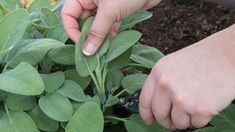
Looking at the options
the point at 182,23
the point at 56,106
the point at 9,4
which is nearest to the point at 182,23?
the point at 182,23

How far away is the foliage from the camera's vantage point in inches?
31.2

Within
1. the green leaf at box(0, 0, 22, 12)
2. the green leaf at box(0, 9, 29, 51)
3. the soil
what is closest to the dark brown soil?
the soil

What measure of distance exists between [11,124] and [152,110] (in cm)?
26

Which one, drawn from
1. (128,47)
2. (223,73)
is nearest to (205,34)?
(128,47)

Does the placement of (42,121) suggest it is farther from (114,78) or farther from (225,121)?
(225,121)

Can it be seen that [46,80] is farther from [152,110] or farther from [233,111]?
[233,111]

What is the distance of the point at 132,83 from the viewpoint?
911mm

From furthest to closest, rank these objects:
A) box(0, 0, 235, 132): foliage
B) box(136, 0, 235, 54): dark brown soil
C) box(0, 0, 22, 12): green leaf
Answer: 1. box(136, 0, 235, 54): dark brown soil
2. box(0, 0, 22, 12): green leaf
3. box(0, 0, 235, 132): foliage

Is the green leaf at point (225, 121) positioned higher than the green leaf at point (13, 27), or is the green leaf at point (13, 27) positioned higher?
the green leaf at point (13, 27)

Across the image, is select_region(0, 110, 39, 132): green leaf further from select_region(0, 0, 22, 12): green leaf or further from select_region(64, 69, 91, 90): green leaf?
select_region(0, 0, 22, 12): green leaf

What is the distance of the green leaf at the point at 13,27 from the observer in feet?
2.72

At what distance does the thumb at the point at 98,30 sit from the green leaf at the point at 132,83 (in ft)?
0.34

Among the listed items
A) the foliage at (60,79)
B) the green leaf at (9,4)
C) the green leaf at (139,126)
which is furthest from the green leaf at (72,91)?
the green leaf at (9,4)

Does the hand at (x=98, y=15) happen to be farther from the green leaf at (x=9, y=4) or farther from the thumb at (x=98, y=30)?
the green leaf at (x=9, y=4)
